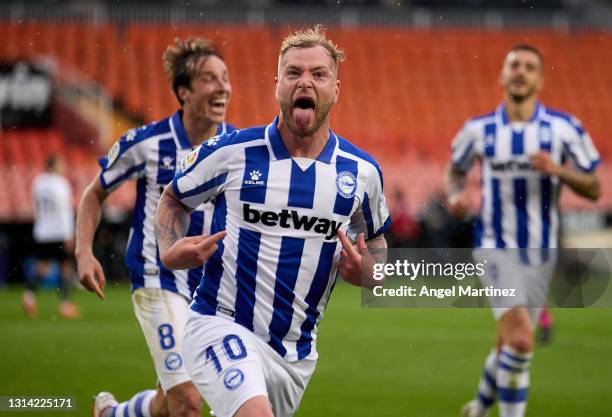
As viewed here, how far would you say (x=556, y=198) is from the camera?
6367mm

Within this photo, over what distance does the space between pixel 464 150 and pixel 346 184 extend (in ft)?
8.94

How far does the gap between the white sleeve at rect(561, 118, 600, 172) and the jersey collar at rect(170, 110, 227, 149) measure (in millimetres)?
2368

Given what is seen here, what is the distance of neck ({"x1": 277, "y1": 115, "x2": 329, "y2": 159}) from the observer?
3.97 m

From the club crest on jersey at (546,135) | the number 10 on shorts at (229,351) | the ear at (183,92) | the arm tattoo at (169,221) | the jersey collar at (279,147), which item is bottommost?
the number 10 on shorts at (229,351)

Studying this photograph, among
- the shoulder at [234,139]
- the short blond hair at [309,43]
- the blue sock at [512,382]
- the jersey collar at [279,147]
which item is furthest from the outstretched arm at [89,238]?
the blue sock at [512,382]

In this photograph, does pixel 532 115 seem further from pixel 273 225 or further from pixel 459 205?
pixel 273 225

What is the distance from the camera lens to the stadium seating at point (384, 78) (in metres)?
20.7

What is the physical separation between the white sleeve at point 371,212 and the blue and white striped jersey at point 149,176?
4.13 feet

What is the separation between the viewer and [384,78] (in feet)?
77.0

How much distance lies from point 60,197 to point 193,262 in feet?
34.6

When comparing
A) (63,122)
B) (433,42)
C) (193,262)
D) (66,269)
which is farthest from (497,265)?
(433,42)

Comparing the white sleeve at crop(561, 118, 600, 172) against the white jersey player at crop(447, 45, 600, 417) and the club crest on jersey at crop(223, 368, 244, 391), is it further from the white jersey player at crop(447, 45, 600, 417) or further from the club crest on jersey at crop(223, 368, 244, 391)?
the club crest on jersey at crop(223, 368, 244, 391)

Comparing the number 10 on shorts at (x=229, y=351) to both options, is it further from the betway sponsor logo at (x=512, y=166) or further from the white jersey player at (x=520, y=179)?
the betway sponsor logo at (x=512, y=166)

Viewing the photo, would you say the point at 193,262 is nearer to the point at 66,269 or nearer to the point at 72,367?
the point at 72,367
